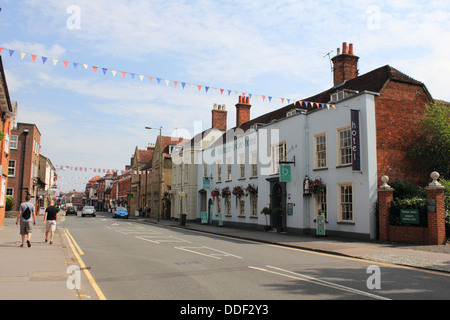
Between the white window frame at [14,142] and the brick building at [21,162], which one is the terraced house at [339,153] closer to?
the brick building at [21,162]

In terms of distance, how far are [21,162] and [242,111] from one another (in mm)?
25669

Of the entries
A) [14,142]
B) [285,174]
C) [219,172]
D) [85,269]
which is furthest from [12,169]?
[85,269]

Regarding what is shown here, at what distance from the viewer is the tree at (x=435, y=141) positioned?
1934cm

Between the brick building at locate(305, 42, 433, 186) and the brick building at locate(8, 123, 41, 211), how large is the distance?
35.6 m

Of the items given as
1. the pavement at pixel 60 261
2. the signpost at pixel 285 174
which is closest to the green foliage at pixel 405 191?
the pavement at pixel 60 261

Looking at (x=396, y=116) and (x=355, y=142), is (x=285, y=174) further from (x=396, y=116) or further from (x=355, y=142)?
(x=396, y=116)

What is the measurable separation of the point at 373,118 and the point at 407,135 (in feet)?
9.05

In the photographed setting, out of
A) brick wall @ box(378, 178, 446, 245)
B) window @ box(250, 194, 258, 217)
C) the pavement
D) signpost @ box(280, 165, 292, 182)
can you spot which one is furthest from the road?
window @ box(250, 194, 258, 217)

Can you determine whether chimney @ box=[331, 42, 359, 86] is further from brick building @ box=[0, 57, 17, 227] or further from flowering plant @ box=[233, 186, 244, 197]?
brick building @ box=[0, 57, 17, 227]

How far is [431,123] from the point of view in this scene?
1956 cm

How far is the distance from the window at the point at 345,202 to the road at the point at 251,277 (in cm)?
626

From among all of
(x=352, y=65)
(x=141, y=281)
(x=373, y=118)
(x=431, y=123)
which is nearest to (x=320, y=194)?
(x=373, y=118)
